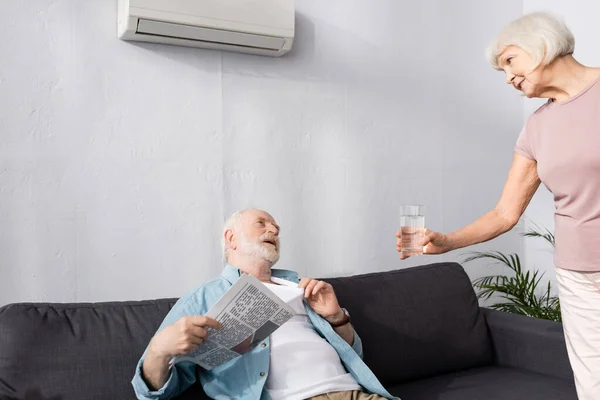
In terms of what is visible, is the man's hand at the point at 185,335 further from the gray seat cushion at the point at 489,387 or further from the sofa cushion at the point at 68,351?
the gray seat cushion at the point at 489,387

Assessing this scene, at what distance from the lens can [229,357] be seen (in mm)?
1903

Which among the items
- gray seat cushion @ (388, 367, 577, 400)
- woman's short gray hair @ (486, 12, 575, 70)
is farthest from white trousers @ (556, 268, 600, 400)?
woman's short gray hair @ (486, 12, 575, 70)

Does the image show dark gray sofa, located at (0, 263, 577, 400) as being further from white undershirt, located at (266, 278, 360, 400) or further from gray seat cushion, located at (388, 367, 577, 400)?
white undershirt, located at (266, 278, 360, 400)

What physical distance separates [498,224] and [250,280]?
914mm

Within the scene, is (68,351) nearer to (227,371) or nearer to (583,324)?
(227,371)

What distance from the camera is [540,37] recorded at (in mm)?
1829

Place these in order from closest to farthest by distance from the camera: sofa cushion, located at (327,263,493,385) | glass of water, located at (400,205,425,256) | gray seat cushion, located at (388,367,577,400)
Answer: glass of water, located at (400,205,425,256) → gray seat cushion, located at (388,367,577,400) → sofa cushion, located at (327,263,493,385)

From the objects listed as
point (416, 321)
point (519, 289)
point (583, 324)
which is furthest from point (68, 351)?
point (519, 289)

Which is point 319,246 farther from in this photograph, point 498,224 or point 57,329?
point 57,329

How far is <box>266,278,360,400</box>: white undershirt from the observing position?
1992 millimetres

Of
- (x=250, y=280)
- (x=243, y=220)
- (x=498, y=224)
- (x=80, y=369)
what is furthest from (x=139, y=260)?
(x=498, y=224)

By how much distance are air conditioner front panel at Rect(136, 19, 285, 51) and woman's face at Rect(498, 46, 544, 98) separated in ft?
4.12

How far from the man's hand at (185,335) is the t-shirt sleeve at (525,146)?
1.04 meters

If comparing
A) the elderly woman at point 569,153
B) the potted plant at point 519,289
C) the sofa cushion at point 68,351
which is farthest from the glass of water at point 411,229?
the potted plant at point 519,289
